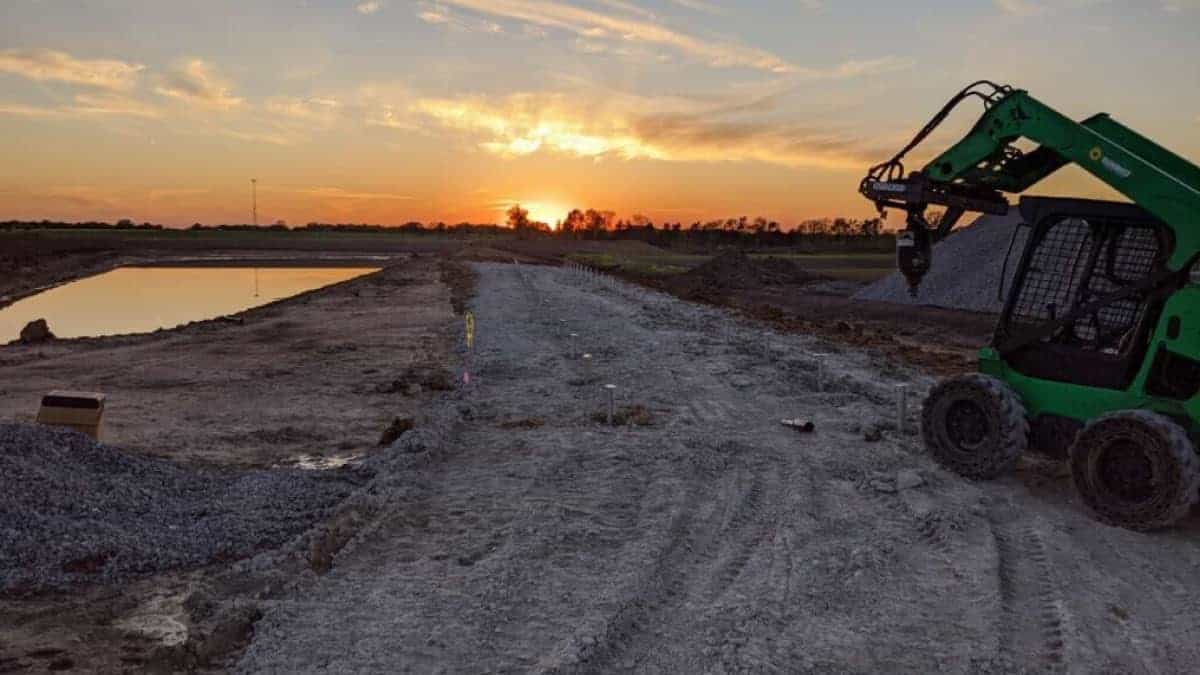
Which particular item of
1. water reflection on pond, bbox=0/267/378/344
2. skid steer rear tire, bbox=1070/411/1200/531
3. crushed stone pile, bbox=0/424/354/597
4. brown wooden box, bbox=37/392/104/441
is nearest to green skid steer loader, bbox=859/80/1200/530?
skid steer rear tire, bbox=1070/411/1200/531

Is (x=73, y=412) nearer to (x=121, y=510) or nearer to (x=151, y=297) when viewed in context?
(x=121, y=510)

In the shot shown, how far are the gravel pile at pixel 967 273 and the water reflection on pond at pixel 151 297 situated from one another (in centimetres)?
2938

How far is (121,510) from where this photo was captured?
834cm

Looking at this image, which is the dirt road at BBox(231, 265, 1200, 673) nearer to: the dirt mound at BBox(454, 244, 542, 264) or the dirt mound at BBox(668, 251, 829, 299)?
the dirt mound at BBox(668, 251, 829, 299)

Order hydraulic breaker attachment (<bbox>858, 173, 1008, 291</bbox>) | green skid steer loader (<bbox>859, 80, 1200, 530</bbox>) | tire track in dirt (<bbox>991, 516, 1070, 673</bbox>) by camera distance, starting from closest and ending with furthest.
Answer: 1. tire track in dirt (<bbox>991, 516, 1070, 673</bbox>)
2. green skid steer loader (<bbox>859, 80, 1200, 530</bbox>)
3. hydraulic breaker attachment (<bbox>858, 173, 1008, 291</bbox>)

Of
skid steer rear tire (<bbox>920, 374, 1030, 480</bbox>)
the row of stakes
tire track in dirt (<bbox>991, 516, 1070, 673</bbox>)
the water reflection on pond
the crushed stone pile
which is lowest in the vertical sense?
the water reflection on pond

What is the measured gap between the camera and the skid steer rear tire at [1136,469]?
742cm

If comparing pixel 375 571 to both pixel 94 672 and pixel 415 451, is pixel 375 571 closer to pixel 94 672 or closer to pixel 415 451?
pixel 94 672

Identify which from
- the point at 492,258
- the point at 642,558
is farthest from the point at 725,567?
the point at 492,258

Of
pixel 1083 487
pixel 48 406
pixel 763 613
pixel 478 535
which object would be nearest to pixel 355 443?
pixel 48 406

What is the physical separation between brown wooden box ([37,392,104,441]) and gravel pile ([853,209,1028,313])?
29.5 metres

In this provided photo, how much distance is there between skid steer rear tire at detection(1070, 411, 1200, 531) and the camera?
7422 mm

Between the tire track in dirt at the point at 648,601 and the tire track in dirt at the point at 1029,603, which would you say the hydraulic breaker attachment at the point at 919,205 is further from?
the tire track in dirt at the point at 648,601

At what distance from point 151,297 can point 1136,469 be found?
1885 inches
